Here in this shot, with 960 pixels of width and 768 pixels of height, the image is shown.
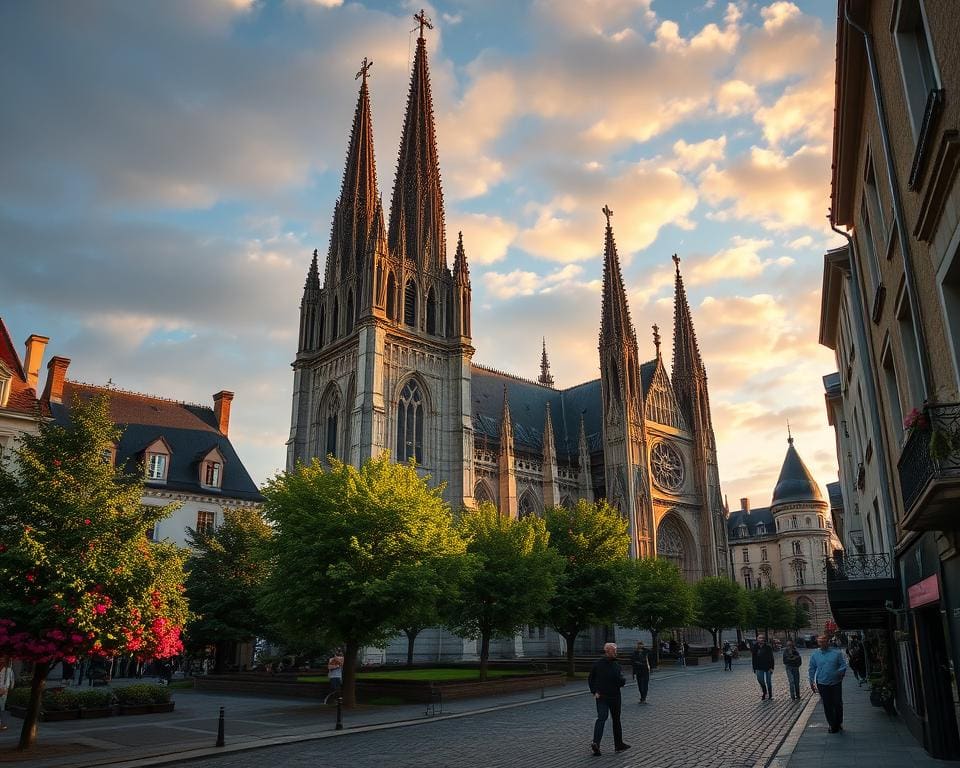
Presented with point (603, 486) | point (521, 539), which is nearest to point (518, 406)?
point (603, 486)

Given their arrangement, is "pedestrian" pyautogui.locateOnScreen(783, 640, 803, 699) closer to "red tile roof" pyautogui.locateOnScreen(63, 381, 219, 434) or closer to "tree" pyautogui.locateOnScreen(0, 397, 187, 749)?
"tree" pyautogui.locateOnScreen(0, 397, 187, 749)

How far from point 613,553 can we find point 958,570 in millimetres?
32352

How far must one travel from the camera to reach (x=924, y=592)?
11.6 m

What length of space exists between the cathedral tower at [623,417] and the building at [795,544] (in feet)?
151

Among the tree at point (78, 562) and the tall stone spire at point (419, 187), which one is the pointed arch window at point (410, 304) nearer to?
the tall stone spire at point (419, 187)

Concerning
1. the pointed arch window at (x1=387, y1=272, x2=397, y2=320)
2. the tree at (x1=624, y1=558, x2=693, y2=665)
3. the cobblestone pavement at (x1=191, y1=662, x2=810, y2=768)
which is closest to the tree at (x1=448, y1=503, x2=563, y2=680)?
the cobblestone pavement at (x1=191, y1=662, x2=810, y2=768)

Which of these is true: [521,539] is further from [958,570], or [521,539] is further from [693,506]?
[693,506]

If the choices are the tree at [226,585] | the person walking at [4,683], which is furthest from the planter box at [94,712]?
the tree at [226,585]

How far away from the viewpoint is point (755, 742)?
50.0ft

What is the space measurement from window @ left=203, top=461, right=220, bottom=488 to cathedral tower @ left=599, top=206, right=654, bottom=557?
30.5 meters

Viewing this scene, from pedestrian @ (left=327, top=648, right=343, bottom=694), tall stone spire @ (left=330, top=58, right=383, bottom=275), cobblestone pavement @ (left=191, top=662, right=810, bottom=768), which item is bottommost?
cobblestone pavement @ (left=191, top=662, right=810, bottom=768)

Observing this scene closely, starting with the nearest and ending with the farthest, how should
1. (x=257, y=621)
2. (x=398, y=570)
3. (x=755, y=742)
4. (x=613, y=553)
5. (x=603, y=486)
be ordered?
1. (x=755, y=742)
2. (x=398, y=570)
3. (x=257, y=621)
4. (x=613, y=553)
5. (x=603, y=486)

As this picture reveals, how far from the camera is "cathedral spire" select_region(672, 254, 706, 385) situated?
76188 mm

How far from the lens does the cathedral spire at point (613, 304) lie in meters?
67.7
